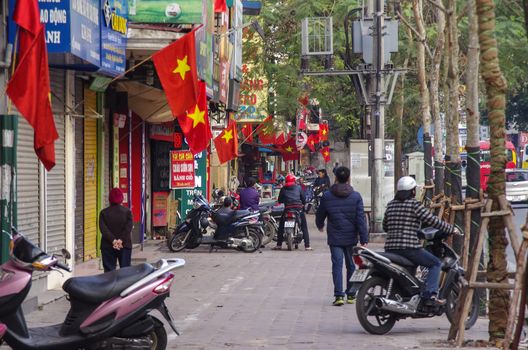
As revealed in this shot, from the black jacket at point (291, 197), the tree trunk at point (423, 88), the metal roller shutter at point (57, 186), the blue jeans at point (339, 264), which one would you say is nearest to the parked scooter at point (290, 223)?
the black jacket at point (291, 197)

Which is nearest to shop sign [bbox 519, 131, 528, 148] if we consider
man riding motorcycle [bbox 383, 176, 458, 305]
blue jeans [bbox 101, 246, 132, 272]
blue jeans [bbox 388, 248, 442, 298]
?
blue jeans [bbox 101, 246, 132, 272]

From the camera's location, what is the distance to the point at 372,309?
462 inches

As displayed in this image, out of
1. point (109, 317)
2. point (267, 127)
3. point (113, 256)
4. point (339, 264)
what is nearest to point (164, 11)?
point (113, 256)

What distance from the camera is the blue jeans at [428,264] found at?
39.0 feet

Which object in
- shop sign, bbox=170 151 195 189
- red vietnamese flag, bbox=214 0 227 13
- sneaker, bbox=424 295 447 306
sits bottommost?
sneaker, bbox=424 295 447 306

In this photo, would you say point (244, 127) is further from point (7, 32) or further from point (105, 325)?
point (105, 325)

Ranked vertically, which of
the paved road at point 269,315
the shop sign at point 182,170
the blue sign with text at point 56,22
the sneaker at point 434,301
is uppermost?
the blue sign with text at point 56,22

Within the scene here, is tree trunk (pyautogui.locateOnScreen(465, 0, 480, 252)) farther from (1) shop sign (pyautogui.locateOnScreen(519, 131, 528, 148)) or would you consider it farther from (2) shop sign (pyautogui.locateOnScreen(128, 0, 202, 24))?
(1) shop sign (pyautogui.locateOnScreen(519, 131, 528, 148))

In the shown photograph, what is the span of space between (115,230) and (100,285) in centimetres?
536

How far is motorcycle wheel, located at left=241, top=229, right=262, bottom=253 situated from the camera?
24.5 m

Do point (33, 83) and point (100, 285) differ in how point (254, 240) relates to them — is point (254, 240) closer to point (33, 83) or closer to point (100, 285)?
point (33, 83)

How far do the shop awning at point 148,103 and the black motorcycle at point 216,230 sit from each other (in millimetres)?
2088

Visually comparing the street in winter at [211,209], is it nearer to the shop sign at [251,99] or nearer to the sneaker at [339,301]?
the sneaker at [339,301]

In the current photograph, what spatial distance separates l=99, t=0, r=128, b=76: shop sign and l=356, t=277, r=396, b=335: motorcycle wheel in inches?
223
